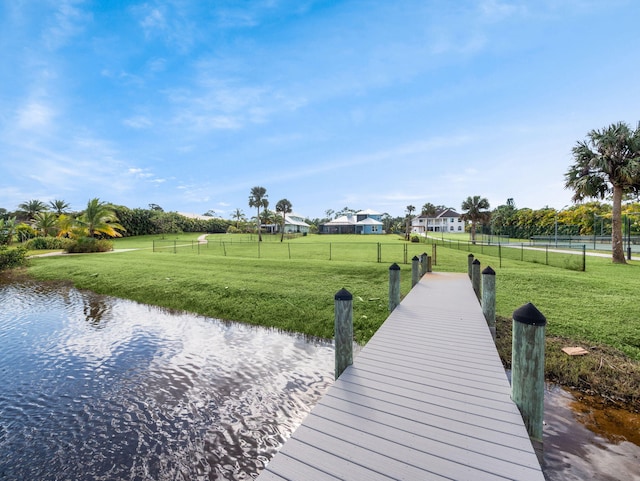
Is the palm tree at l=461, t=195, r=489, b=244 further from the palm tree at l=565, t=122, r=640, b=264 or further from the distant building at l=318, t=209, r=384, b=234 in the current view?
the palm tree at l=565, t=122, r=640, b=264

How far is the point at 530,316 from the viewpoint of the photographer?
2.84 meters

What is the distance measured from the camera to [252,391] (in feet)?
16.6

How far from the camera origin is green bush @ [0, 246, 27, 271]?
17938mm

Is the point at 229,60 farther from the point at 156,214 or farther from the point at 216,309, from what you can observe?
the point at 156,214

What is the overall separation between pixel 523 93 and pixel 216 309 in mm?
18933

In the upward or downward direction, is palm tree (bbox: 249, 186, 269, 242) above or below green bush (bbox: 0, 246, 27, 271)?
above

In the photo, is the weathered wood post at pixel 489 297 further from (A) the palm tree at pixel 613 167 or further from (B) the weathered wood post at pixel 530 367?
(A) the palm tree at pixel 613 167

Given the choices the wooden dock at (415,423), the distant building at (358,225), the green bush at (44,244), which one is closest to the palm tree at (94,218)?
the green bush at (44,244)

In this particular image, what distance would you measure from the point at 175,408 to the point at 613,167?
27158mm

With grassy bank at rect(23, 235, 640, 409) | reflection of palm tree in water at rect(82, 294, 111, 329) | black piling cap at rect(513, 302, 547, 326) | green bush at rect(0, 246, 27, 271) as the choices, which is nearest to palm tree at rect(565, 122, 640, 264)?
grassy bank at rect(23, 235, 640, 409)

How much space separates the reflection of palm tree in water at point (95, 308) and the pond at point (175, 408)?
0.73m

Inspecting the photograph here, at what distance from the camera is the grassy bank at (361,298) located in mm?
5430

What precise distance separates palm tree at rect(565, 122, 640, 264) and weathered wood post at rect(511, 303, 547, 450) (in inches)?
900

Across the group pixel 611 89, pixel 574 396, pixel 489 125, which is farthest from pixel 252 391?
pixel 489 125
